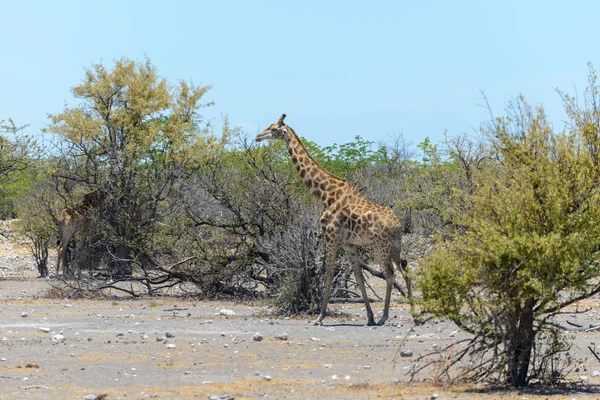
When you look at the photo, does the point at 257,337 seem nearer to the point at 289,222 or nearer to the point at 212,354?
the point at 212,354

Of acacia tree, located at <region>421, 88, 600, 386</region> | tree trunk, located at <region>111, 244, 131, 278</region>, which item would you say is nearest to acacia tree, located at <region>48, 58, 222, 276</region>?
tree trunk, located at <region>111, 244, 131, 278</region>

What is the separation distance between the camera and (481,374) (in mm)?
10688

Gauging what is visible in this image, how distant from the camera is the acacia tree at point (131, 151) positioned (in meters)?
25.2

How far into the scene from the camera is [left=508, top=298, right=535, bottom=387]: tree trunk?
34.4 feet

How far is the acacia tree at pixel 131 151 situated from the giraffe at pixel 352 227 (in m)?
6.53

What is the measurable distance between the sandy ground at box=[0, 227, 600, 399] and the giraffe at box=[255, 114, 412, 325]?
Answer: 31.2 inches

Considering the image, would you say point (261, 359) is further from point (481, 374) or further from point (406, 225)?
point (406, 225)

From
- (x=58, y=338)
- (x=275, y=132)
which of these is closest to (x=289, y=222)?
(x=275, y=132)

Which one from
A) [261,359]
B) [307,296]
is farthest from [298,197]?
[261,359]

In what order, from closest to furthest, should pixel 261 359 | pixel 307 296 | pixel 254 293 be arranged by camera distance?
1. pixel 261 359
2. pixel 307 296
3. pixel 254 293

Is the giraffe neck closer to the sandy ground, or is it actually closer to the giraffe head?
the giraffe head

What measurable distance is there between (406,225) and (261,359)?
30.2 metres

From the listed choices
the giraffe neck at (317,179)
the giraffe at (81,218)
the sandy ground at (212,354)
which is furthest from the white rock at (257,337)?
the giraffe at (81,218)

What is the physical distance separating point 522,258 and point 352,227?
767 cm
